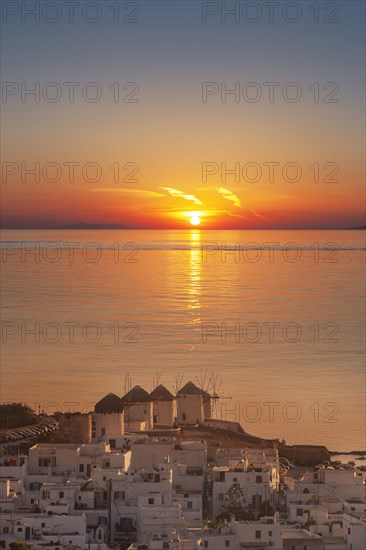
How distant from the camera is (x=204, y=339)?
3719 centimetres

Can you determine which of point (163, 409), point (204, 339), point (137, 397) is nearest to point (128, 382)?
point (163, 409)

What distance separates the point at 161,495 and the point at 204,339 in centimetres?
2223

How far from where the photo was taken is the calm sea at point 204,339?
26.0m

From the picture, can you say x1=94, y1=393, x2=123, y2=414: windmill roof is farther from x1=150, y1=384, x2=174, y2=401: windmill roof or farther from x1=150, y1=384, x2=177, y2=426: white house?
x1=150, y1=384, x2=174, y2=401: windmill roof

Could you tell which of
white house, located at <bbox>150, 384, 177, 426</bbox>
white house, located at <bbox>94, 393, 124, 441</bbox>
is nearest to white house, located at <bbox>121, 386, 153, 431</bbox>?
white house, located at <bbox>150, 384, 177, 426</bbox>

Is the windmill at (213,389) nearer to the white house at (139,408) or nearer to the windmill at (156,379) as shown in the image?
the windmill at (156,379)

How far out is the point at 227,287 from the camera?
54.5m

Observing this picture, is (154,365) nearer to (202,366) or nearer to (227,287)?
(202,366)

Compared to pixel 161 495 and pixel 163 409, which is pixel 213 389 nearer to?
pixel 163 409

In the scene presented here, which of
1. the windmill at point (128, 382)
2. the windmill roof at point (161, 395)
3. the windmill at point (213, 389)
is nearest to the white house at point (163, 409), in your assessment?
the windmill roof at point (161, 395)

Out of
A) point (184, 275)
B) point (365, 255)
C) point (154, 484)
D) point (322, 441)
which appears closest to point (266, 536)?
point (154, 484)

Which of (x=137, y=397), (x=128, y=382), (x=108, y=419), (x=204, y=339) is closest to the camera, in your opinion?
(x=108, y=419)

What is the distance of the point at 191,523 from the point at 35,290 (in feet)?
124

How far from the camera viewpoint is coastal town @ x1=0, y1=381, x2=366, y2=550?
13523 millimetres
